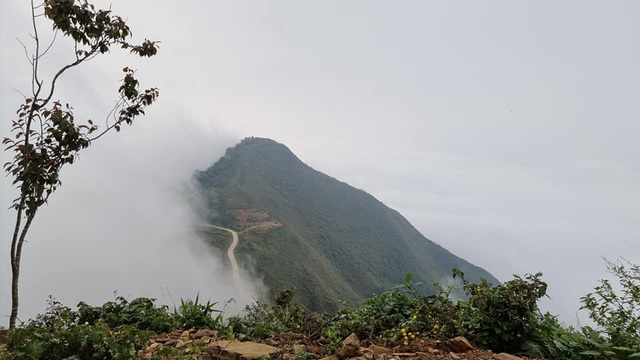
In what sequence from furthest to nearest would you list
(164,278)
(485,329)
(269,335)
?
(164,278) < (269,335) < (485,329)

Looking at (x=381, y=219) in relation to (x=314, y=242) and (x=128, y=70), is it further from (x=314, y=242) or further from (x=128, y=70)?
(x=128, y=70)

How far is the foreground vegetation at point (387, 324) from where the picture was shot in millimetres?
3090

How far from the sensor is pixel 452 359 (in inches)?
145

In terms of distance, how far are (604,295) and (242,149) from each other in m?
87.8

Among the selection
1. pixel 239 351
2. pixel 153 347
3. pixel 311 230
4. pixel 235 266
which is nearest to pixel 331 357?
Answer: pixel 239 351

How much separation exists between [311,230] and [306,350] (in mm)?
65233

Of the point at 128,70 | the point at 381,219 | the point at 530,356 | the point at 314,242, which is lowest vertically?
the point at 530,356

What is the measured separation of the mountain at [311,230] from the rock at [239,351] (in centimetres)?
3319

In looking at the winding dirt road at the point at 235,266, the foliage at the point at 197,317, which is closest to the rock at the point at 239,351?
the foliage at the point at 197,317

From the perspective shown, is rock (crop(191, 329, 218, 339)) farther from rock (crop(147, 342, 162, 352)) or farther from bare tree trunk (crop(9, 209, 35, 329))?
bare tree trunk (crop(9, 209, 35, 329))

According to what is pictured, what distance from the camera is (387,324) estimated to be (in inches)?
198

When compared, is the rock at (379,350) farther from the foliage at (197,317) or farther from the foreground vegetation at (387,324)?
the foliage at (197,317)

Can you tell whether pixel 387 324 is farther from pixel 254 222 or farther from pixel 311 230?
pixel 311 230

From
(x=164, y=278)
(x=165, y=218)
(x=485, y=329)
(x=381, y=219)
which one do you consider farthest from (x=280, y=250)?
(x=485, y=329)
